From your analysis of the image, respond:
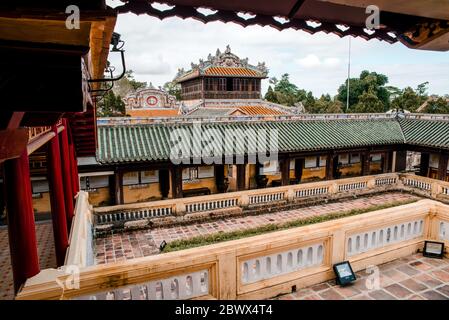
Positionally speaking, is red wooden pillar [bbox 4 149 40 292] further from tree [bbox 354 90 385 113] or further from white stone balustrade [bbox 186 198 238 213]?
tree [bbox 354 90 385 113]

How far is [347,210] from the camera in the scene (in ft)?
46.5

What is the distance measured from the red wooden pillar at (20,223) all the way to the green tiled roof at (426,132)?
18105 millimetres

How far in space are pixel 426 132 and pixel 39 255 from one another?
19.6 metres

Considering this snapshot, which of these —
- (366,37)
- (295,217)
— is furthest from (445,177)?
(366,37)

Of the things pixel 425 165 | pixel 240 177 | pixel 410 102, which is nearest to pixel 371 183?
pixel 425 165

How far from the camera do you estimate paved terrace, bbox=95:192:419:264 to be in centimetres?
1006

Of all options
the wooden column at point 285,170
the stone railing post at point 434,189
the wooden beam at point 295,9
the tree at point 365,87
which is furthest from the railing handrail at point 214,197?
the tree at point 365,87

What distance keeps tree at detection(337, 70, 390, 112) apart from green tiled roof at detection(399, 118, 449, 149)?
94.9 ft

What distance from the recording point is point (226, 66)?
2777cm

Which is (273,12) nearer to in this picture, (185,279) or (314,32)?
(314,32)

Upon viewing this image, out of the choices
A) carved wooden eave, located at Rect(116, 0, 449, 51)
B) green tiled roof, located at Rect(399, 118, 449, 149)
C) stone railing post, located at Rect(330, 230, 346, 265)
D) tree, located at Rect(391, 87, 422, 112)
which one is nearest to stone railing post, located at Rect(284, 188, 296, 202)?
green tiled roof, located at Rect(399, 118, 449, 149)

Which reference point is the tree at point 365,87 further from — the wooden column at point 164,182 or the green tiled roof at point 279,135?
the wooden column at point 164,182

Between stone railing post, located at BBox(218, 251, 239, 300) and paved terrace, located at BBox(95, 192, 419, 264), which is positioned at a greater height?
stone railing post, located at BBox(218, 251, 239, 300)
